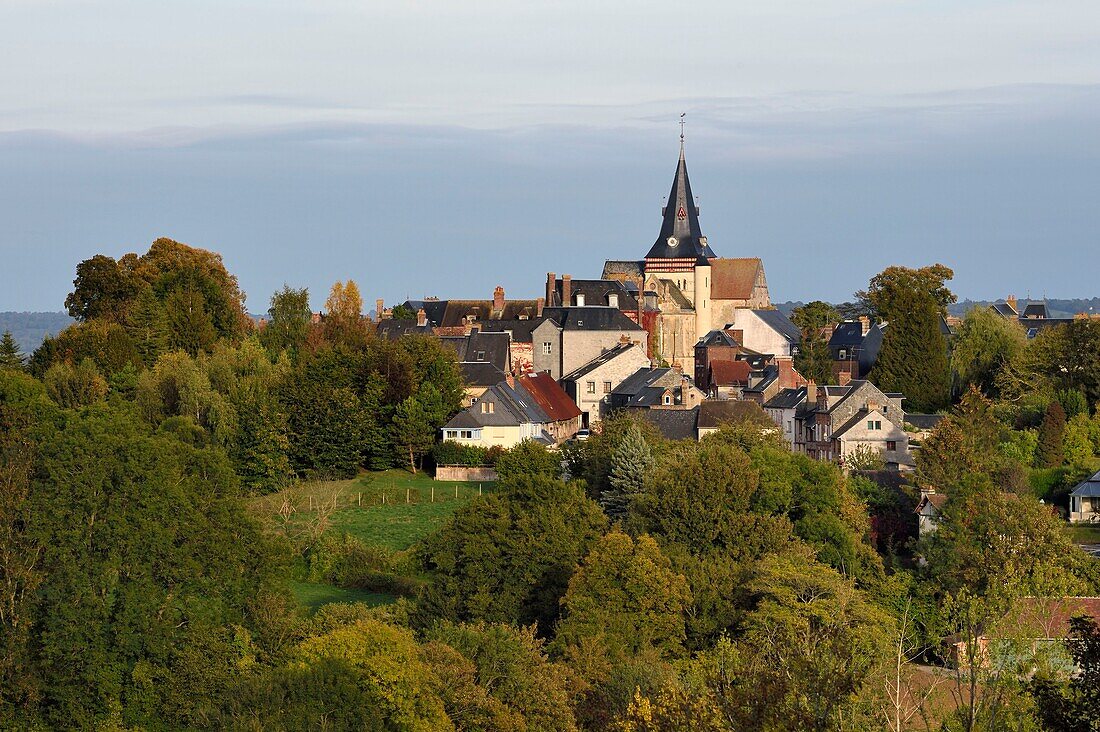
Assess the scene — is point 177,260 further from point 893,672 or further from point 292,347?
point 893,672

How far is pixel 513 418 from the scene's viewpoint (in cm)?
5650

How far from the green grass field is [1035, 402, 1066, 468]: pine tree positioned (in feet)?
54.9

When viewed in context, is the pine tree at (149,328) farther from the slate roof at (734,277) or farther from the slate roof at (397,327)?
the slate roof at (734,277)

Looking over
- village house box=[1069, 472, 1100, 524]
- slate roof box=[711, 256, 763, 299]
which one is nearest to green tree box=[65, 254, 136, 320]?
slate roof box=[711, 256, 763, 299]

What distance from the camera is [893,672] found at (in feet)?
64.6

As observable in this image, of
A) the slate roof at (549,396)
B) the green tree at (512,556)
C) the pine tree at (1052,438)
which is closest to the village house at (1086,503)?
the pine tree at (1052,438)

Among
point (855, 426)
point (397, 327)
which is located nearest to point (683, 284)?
point (397, 327)

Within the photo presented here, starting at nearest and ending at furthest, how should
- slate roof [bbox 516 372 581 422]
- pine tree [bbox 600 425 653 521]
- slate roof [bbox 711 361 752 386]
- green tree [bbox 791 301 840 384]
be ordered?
pine tree [bbox 600 425 653 521]
slate roof [bbox 516 372 581 422]
green tree [bbox 791 301 840 384]
slate roof [bbox 711 361 752 386]

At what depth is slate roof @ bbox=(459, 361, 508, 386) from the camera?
6203cm

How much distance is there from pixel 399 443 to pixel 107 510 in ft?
78.6

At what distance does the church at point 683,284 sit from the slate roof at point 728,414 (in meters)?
23.9

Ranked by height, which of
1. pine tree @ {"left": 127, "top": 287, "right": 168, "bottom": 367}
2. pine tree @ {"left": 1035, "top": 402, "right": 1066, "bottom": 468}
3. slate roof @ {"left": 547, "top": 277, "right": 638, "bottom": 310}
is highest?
slate roof @ {"left": 547, "top": 277, "right": 638, "bottom": 310}

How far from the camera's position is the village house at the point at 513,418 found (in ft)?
181

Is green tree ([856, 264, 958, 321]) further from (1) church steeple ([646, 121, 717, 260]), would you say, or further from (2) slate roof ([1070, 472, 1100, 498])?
(2) slate roof ([1070, 472, 1100, 498])
